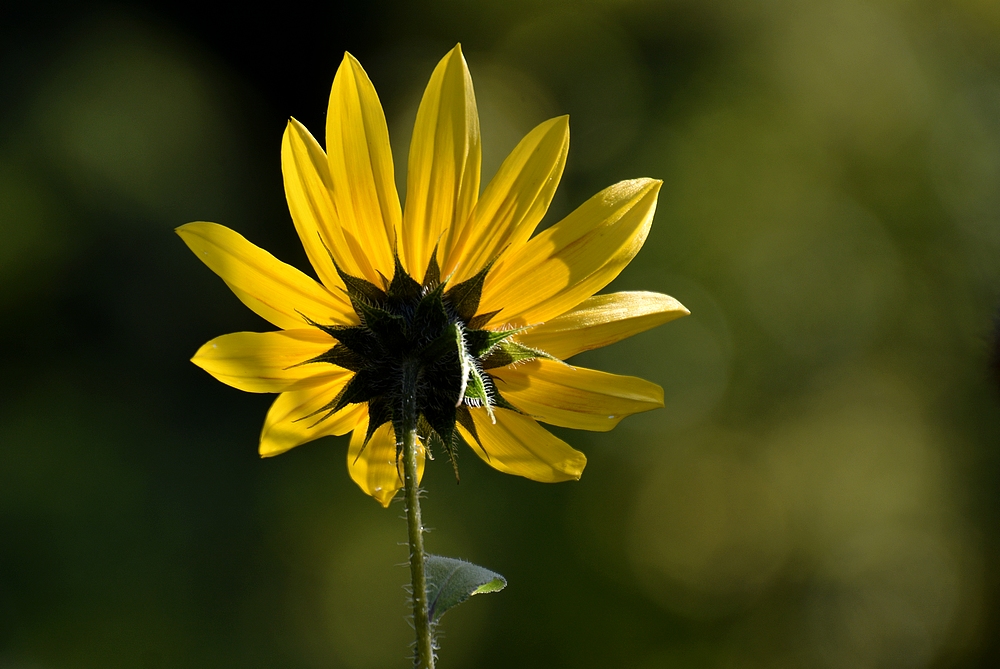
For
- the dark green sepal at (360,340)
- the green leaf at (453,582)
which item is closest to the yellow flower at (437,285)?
the dark green sepal at (360,340)

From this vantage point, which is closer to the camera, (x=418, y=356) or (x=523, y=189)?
(x=418, y=356)

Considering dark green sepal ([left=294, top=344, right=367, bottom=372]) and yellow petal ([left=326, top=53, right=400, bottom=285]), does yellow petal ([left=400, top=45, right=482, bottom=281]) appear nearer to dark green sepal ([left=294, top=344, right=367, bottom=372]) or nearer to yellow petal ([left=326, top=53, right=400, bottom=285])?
yellow petal ([left=326, top=53, right=400, bottom=285])

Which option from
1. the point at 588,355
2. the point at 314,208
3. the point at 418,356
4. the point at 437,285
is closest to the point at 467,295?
the point at 437,285

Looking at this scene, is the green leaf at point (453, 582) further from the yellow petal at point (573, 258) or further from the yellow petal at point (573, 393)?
the yellow petal at point (573, 258)

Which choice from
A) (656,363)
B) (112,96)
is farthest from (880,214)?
(112,96)

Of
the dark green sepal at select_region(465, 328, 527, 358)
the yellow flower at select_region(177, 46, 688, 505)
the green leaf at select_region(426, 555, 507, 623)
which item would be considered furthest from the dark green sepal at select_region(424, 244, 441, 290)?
the green leaf at select_region(426, 555, 507, 623)

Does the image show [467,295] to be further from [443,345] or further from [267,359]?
[267,359]

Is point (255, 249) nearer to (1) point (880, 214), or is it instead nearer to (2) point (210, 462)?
(2) point (210, 462)
